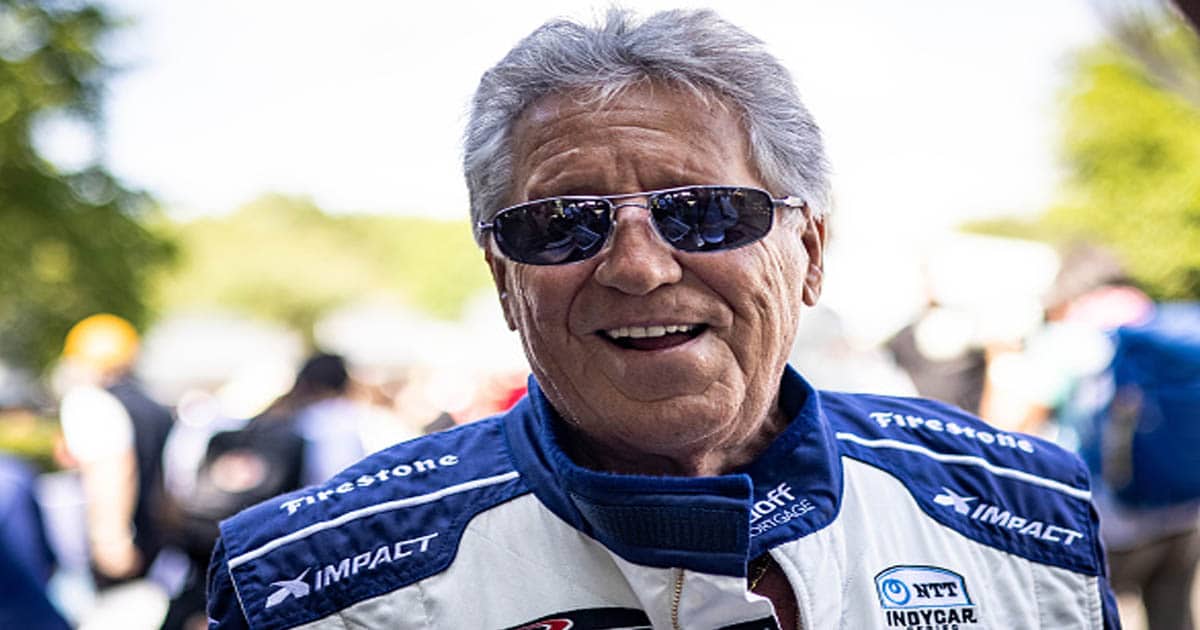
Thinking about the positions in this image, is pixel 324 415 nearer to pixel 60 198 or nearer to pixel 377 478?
pixel 377 478

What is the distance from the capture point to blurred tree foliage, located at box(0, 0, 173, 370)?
835 inches

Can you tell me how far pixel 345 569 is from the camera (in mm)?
1919

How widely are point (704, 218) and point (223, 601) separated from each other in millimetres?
912

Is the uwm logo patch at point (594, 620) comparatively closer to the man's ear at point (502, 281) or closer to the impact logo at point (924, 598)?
the impact logo at point (924, 598)

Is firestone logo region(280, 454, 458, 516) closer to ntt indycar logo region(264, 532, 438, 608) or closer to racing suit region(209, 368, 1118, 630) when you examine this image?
racing suit region(209, 368, 1118, 630)

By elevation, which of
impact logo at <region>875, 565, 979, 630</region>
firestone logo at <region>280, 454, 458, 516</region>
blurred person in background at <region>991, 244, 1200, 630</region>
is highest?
firestone logo at <region>280, 454, 458, 516</region>

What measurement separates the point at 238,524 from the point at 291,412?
454 centimetres

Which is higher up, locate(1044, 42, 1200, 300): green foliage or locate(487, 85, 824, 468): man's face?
locate(487, 85, 824, 468): man's face

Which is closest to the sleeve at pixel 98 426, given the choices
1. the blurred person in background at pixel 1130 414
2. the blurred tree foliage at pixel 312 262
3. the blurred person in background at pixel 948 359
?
the blurred person in background at pixel 948 359

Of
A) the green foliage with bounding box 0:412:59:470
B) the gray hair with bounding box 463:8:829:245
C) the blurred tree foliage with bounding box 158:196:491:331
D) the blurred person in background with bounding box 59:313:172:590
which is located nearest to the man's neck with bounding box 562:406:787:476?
the gray hair with bounding box 463:8:829:245

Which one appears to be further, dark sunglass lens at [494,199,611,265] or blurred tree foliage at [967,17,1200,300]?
blurred tree foliage at [967,17,1200,300]

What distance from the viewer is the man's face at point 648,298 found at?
1873 millimetres

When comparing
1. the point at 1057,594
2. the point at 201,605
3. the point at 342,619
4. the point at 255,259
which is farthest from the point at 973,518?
the point at 255,259

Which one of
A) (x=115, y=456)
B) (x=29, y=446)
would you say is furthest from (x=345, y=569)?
(x=29, y=446)
